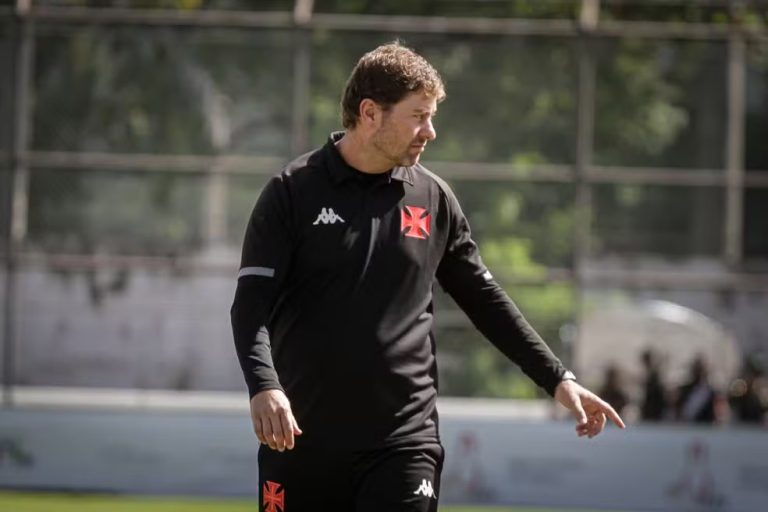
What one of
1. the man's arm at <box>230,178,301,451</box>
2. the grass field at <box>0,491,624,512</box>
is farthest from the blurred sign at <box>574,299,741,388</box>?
the man's arm at <box>230,178,301,451</box>

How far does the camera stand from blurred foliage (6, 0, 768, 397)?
558 inches

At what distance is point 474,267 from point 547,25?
10157 mm

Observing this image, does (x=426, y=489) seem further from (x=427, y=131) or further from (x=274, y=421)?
(x=427, y=131)

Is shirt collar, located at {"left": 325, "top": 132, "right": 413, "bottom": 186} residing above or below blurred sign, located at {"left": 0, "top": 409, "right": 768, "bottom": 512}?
above

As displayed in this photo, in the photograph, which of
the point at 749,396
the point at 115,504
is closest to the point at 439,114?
the point at 749,396

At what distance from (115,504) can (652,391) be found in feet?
16.3

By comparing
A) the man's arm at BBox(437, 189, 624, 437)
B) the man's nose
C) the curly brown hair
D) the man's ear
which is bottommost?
the man's arm at BBox(437, 189, 624, 437)

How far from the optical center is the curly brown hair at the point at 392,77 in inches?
162

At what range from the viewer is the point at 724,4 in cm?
1445

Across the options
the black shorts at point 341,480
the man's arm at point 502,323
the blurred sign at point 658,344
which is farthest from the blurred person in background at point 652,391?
the black shorts at point 341,480

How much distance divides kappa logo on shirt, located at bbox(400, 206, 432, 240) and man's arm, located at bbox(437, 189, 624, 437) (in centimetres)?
13

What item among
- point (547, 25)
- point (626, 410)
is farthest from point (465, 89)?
point (626, 410)

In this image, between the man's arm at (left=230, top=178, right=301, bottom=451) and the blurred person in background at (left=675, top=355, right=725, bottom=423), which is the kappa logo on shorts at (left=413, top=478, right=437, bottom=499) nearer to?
the man's arm at (left=230, top=178, right=301, bottom=451)

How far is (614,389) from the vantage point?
44.8 feet
